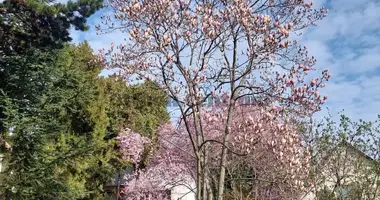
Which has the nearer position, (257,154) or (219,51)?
(219,51)

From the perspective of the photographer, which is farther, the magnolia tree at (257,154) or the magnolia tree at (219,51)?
the magnolia tree at (257,154)

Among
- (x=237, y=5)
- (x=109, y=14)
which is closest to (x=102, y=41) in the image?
(x=109, y=14)

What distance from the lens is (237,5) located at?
623 centimetres

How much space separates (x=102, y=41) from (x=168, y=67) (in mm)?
1868

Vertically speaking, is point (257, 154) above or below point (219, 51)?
below

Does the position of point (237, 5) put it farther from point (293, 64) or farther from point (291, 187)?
point (291, 187)

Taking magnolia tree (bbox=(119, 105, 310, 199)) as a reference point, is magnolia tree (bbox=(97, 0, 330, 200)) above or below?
above

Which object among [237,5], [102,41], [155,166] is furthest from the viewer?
[155,166]

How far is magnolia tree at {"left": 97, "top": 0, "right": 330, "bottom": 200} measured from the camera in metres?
6.15

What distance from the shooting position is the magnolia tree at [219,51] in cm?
615

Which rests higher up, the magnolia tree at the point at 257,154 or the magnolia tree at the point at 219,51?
the magnolia tree at the point at 219,51

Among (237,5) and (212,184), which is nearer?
(237,5)

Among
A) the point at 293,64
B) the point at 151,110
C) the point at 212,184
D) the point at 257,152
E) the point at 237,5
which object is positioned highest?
→ the point at 151,110

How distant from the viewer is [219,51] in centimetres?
687
